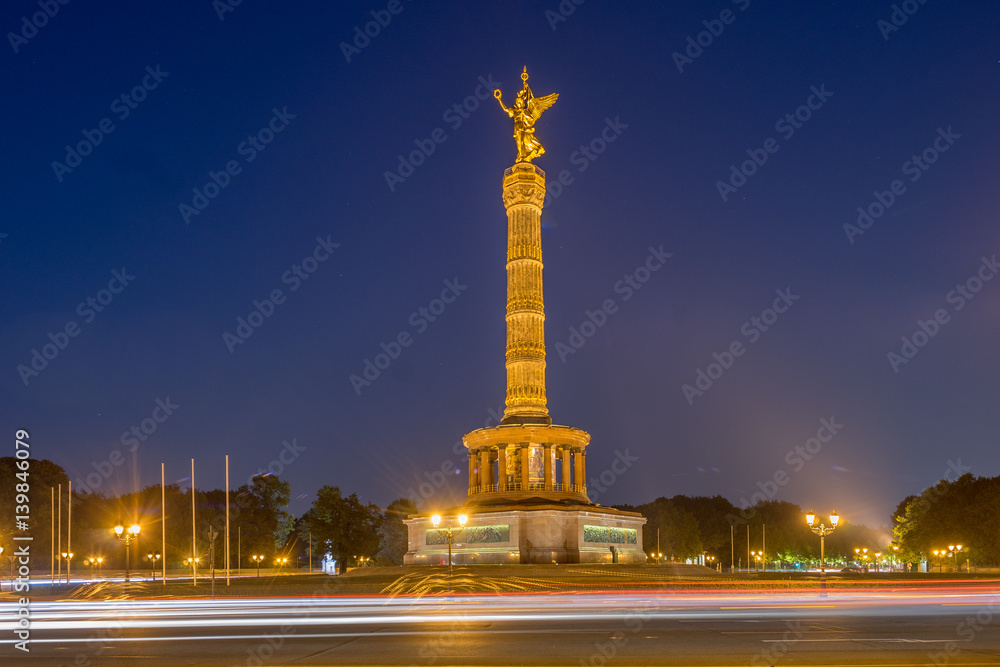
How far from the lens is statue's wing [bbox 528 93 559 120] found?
5188cm

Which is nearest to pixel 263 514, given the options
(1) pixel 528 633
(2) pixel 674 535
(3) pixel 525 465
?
(3) pixel 525 465

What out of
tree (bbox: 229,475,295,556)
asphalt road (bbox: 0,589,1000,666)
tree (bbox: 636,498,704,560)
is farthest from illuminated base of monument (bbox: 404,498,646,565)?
tree (bbox: 636,498,704,560)

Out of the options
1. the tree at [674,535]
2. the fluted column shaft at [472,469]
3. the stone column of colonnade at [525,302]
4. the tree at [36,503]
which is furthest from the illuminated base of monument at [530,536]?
the tree at [674,535]

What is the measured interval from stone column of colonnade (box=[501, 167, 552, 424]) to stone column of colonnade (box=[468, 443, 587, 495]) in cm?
177

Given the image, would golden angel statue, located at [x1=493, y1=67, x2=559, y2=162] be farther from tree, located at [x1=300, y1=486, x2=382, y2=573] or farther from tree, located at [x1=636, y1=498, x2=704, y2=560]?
tree, located at [x1=636, y1=498, x2=704, y2=560]

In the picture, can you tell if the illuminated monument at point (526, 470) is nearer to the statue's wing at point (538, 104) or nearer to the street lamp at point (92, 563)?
the statue's wing at point (538, 104)

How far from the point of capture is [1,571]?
60.4 m

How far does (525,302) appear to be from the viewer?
4819cm

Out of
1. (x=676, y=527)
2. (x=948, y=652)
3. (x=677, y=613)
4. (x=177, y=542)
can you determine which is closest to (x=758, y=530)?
(x=676, y=527)

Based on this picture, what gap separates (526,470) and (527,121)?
20963 millimetres

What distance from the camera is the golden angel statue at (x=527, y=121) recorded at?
5159 cm

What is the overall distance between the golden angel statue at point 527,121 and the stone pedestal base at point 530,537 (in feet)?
69.8

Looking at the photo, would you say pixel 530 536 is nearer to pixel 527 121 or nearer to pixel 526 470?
pixel 526 470

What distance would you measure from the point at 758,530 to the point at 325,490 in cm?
5247
